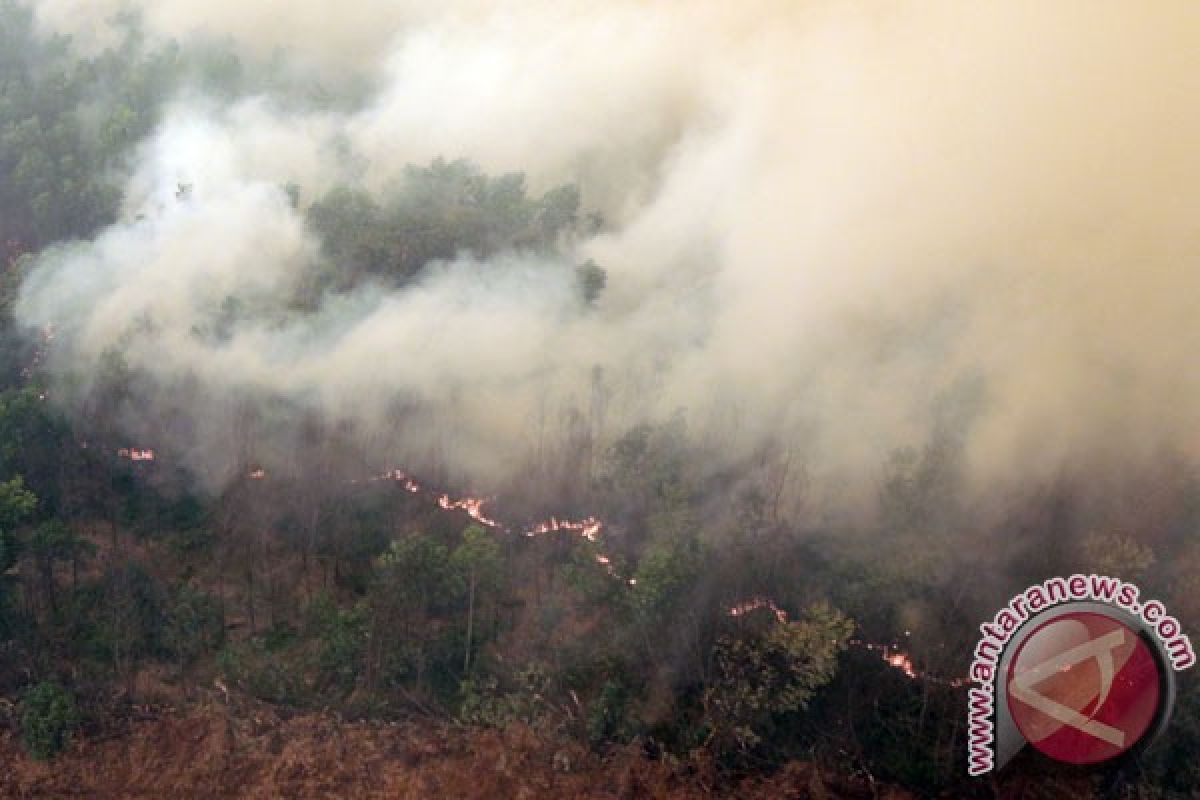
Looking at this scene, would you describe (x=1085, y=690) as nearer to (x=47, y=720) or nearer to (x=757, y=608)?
(x=757, y=608)

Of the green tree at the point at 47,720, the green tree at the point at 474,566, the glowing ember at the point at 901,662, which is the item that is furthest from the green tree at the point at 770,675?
the green tree at the point at 47,720

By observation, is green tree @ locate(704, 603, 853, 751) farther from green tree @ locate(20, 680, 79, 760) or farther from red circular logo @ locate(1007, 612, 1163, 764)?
green tree @ locate(20, 680, 79, 760)

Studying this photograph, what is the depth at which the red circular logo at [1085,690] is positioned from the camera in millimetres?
18328

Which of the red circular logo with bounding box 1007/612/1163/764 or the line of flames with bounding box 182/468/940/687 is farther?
the line of flames with bounding box 182/468/940/687

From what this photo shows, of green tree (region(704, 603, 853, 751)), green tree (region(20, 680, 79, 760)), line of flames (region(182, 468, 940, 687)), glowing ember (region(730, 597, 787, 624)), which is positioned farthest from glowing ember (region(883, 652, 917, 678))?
green tree (region(20, 680, 79, 760))

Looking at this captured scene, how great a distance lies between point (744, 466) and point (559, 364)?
4.40m

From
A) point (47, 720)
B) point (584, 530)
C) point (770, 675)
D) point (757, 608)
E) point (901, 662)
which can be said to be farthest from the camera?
point (584, 530)

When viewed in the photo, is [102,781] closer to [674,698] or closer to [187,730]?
[187,730]

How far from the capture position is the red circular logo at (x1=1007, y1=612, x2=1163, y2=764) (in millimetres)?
18328

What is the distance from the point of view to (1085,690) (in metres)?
18.3

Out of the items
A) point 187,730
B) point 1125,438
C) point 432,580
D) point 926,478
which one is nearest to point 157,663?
point 187,730

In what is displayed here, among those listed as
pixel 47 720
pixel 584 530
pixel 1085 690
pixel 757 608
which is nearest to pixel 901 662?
pixel 757 608

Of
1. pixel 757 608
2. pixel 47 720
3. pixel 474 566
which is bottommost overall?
pixel 757 608

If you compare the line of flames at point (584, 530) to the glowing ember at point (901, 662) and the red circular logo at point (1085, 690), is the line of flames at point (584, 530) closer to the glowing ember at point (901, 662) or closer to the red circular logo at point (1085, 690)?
the glowing ember at point (901, 662)
